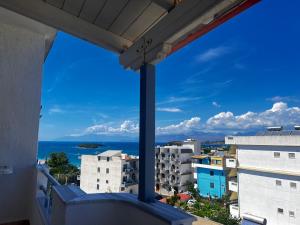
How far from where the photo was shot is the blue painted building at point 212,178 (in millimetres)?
17797

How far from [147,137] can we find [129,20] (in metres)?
0.87

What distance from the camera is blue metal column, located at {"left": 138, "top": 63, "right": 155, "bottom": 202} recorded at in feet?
4.50

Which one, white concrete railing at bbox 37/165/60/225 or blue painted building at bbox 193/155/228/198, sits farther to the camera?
blue painted building at bbox 193/155/228/198

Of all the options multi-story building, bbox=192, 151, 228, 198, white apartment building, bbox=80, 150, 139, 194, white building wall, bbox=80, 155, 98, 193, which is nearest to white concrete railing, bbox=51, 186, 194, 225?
white apartment building, bbox=80, 150, 139, 194

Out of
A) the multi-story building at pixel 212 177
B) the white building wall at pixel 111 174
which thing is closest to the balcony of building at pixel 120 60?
the white building wall at pixel 111 174

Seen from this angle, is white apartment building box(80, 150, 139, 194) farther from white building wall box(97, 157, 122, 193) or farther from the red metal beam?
the red metal beam

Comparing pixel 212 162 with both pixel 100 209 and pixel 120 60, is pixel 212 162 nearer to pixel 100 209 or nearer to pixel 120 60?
pixel 120 60

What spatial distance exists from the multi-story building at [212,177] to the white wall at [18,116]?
54.4ft

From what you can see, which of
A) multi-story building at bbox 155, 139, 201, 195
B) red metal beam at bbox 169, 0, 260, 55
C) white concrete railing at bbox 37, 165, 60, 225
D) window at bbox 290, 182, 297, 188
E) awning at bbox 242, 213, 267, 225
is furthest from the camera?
multi-story building at bbox 155, 139, 201, 195

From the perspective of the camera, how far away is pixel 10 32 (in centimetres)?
260

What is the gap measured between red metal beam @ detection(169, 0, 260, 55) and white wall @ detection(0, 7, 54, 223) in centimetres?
202

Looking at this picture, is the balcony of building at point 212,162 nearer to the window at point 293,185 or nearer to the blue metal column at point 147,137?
the window at point 293,185

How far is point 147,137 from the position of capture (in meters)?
1.40

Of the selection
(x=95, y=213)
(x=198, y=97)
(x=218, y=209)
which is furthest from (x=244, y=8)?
(x=198, y=97)
